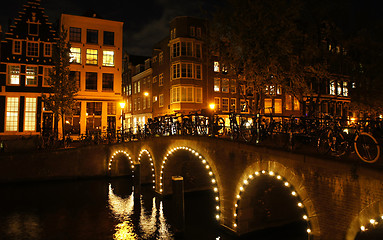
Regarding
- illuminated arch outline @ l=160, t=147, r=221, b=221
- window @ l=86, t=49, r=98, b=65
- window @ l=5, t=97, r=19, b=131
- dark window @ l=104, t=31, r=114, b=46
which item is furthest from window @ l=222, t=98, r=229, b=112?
window @ l=5, t=97, r=19, b=131

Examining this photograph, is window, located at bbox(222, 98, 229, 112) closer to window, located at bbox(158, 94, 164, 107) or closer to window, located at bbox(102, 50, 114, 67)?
window, located at bbox(158, 94, 164, 107)

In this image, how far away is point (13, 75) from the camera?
34.3 meters

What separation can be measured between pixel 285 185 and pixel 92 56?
3365 centimetres

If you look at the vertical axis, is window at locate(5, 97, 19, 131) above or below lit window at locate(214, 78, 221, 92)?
below

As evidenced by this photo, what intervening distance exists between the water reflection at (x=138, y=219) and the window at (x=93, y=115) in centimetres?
1848

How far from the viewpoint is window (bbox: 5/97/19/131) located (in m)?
33.8

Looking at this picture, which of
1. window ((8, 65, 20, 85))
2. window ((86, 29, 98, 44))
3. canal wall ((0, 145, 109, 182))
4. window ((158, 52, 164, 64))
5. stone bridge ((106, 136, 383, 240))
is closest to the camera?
stone bridge ((106, 136, 383, 240))

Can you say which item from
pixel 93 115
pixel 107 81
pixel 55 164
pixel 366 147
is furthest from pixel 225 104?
pixel 366 147

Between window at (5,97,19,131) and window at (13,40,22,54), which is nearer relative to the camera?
window at (5,97,19,131)

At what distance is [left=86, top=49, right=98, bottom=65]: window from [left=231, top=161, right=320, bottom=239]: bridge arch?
31477 millimetres

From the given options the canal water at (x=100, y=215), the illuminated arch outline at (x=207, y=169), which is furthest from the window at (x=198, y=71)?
the illuminated arch outline at (x=207, y=169)

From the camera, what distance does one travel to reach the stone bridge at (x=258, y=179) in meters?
7.87

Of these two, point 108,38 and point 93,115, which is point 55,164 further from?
point 108,38

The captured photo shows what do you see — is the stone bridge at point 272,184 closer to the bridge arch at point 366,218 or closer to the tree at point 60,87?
the bridge arch at point 366,218
